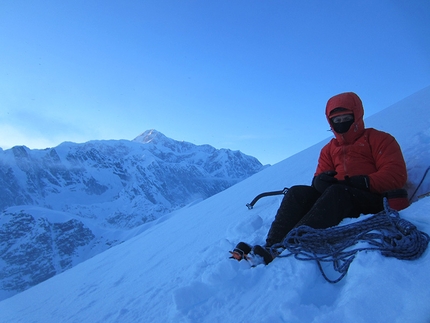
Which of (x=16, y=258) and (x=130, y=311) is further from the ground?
(x=16, y=258)

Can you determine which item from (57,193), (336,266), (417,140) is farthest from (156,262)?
(57,193)

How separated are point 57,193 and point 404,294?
752 feet

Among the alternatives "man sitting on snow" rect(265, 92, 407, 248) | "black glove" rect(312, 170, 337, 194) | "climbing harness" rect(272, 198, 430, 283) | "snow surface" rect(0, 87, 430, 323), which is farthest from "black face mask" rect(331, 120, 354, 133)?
"climbing harness" rect(272, 198, 430, 283)

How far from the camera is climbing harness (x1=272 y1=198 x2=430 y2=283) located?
1.19 meters

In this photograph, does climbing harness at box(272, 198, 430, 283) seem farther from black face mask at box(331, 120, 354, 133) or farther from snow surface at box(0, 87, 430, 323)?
black face mask at box(331, 120, 354, 133)

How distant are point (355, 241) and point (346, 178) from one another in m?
0.93

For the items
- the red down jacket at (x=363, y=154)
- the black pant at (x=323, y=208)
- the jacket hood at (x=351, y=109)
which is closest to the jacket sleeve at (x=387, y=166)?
the red down jacket at (x=363, y=154)

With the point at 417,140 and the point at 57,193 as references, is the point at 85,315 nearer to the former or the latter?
the point at 417,140

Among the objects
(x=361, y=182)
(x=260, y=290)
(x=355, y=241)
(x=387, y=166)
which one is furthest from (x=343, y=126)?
(x=260, y=290)

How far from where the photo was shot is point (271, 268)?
1.68 m

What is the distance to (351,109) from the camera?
8.82ft

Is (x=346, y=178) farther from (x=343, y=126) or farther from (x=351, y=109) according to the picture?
(x=351, y=109)

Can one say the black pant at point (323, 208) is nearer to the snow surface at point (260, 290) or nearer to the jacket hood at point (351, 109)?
the snow surface at point (260, 290)

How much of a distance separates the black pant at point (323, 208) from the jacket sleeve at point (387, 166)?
11cm
